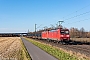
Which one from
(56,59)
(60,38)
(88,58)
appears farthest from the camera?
(60,38)

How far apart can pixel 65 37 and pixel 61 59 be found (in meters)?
26.4

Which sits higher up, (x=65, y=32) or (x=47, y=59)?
(x=65, y=32)

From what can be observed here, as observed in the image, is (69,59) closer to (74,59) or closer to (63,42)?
(74,59)

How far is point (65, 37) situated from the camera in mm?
43812

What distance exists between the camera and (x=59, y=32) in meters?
44.7

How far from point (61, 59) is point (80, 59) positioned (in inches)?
65.8

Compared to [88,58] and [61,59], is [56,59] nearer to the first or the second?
[61,59]

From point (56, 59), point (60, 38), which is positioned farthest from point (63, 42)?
point (56, 59)

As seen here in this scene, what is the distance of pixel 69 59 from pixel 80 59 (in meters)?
0.97

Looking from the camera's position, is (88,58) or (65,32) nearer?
(88,58)

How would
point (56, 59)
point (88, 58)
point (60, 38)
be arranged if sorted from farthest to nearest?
point (60, 38)
point (56, 59)
point (88, 58)

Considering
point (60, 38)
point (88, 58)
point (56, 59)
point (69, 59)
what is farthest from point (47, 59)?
point (60, 38)

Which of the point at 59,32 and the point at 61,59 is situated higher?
the point at 59,32

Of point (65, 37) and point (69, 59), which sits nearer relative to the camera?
point (69, 59)
